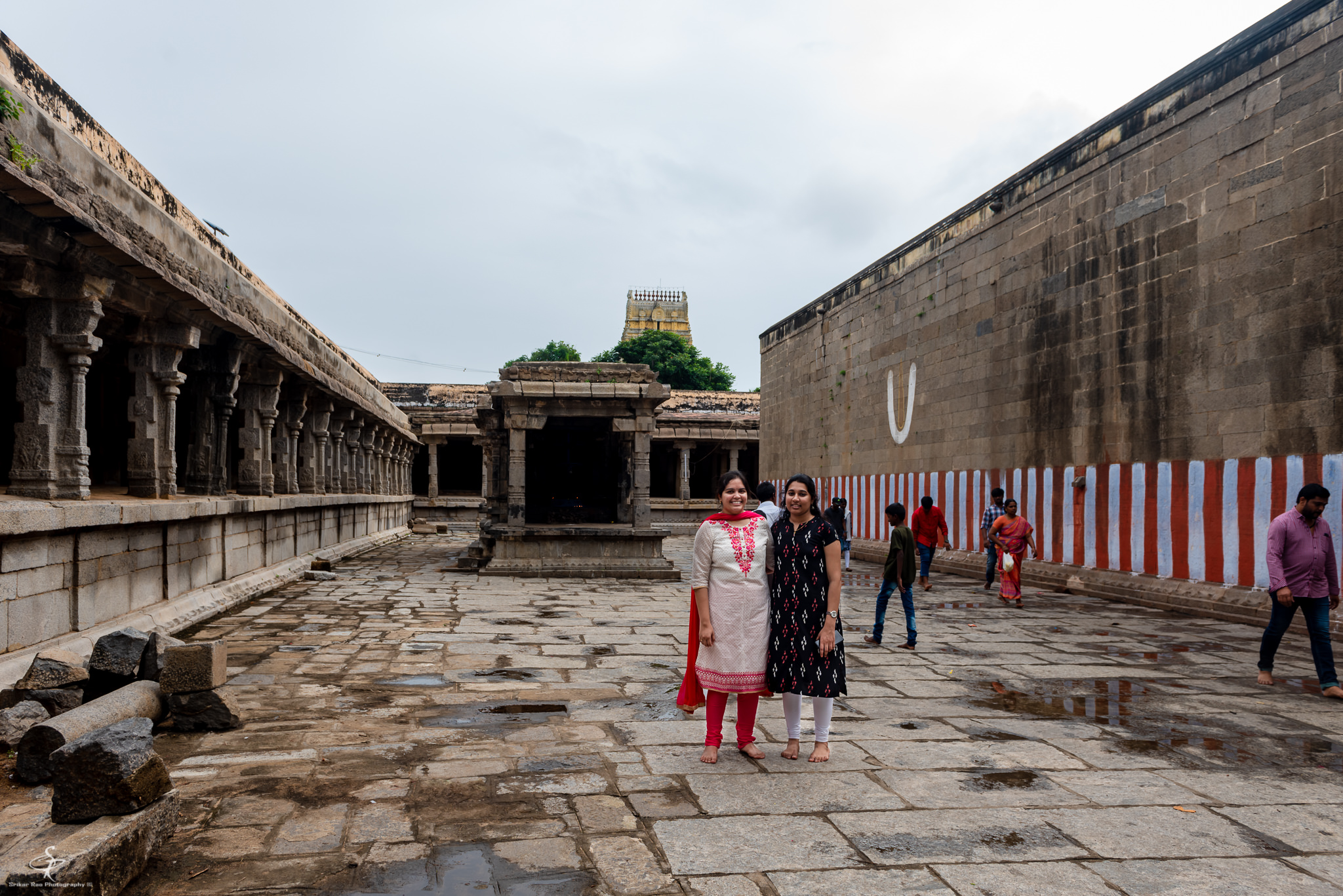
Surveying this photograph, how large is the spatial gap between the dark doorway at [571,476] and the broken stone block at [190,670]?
39.5ft

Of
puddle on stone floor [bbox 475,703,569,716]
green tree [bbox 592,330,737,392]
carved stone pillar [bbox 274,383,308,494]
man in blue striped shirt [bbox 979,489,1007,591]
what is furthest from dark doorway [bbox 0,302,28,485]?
green tree [bbox 592,330,737,392]

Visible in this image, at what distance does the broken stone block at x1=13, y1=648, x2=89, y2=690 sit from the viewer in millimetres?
4625

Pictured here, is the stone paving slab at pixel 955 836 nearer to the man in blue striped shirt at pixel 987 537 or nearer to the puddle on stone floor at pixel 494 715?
the puddle on stone floor at pixel 494 715

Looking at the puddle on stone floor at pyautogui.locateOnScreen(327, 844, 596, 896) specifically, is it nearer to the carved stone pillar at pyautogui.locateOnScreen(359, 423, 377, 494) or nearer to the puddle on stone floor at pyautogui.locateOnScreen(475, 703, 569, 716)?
the puddle on stone floor at pyautogui.locateOnScreen(475, 703, 569, 716)

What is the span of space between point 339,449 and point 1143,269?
45.4 feet

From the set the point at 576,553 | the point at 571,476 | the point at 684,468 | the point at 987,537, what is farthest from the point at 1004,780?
the point at 684,468

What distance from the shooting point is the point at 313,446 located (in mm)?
14805

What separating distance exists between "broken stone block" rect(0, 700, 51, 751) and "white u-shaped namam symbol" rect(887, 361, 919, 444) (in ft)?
49.6

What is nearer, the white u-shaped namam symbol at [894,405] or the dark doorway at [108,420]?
the dark doorway at [108,420]

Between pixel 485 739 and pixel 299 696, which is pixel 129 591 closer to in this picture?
pixel 299 696

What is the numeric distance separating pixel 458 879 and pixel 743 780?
60.4 inches

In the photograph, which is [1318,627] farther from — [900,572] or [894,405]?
[894,405]

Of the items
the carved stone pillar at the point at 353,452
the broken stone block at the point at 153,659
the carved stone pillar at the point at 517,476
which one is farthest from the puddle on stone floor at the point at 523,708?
the carved stone pillar at the point at 353,452

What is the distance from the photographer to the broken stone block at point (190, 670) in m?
4.66
